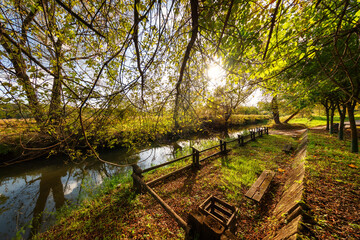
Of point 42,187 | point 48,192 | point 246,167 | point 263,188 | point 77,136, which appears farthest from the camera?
point 42,187

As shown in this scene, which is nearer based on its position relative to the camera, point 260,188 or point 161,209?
point 161,209

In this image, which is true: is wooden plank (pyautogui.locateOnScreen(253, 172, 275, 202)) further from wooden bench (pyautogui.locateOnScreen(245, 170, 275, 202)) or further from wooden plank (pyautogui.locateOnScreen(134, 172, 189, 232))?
wooden plank (pyautogui.locateOnScreen(134, 172, 189, 232))

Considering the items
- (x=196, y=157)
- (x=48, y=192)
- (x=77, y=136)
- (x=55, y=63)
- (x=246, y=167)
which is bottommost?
(x=48, y=192)

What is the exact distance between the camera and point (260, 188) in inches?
143

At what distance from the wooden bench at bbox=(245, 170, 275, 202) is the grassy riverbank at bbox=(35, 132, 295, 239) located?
0.71 ft

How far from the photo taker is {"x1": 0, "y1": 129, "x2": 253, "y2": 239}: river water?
13.1 ft

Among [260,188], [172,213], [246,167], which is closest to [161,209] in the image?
[172,213]

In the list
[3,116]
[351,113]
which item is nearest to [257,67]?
[3,116]

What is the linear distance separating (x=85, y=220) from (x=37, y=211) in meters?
3.19

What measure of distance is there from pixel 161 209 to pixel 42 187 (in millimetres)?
6837

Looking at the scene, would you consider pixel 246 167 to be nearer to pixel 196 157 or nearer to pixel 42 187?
pixel 196 157

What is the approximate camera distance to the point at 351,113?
5773 mm

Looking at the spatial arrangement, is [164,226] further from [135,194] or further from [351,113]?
[351,113]

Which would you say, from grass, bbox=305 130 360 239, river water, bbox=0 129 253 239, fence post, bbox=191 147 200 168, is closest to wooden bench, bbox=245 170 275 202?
grass, bbox=305 130 360 239
